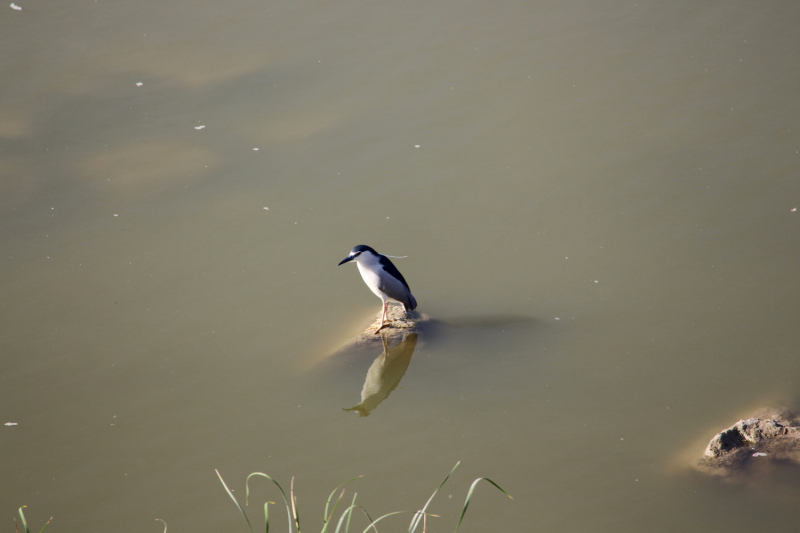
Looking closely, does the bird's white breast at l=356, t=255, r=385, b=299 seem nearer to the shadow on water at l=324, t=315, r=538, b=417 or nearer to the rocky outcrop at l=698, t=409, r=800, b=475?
the shadow on water at l=324, t=315, r=538, b=417

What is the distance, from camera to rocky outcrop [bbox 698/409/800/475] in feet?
10.6

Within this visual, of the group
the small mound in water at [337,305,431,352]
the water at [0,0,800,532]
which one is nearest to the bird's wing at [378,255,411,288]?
the small mound in water at [337,305,431,352]

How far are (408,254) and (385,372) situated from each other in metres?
1.28

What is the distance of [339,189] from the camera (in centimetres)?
600

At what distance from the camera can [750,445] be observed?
3.28 metres

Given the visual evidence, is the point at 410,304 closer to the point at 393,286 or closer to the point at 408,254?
the point at 393,286

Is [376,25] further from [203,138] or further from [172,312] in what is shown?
[172,312]

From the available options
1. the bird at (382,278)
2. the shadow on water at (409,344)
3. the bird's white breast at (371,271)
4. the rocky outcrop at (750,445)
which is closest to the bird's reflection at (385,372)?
the shadow on water at (409,344)

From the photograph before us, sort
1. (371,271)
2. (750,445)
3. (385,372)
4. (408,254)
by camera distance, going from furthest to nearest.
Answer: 1. (408,254)
2. (371,271)
3. (385,372)
4. (750,445)

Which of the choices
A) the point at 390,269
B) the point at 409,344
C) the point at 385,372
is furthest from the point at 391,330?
the point at 390,269

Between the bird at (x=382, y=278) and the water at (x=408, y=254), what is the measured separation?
0.37 m

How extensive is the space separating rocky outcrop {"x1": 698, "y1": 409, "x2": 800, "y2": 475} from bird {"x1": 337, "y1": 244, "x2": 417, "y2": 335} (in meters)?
2.04

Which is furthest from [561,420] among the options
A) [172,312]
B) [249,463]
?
[172,312]

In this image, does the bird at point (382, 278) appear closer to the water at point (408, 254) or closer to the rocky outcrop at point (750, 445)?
the water at point (408, 254)
